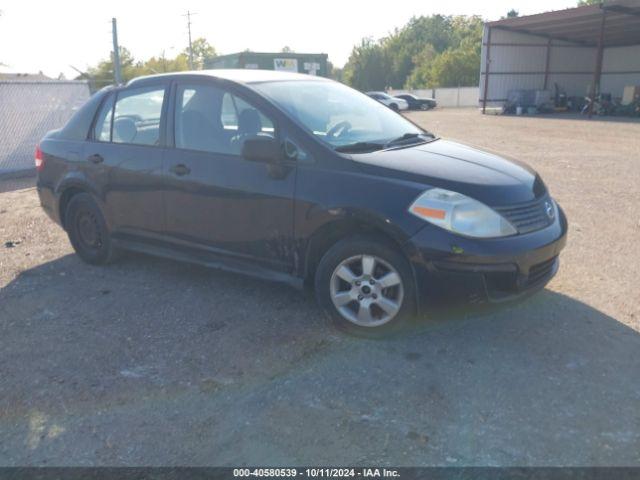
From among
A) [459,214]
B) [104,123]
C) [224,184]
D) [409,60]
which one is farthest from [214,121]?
[409,60]

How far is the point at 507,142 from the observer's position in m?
15.8

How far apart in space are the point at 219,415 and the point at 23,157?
10.6 meters

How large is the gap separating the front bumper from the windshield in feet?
3.43

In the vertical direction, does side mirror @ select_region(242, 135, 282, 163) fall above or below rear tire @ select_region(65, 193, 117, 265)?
above

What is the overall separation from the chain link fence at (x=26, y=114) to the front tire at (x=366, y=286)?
9.69 m

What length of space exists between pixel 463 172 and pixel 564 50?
3576cm

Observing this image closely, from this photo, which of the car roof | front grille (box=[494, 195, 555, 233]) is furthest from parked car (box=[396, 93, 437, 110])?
front grille (box=[494, 195, 555, 233])

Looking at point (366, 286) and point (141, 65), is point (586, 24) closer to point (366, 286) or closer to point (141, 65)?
point (366, 286)

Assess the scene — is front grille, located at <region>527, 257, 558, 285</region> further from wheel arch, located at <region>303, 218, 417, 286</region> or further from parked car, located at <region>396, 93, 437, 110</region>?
parked car, located at <region>396, 93, 437, 110</region>

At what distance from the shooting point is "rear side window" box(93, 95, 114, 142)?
5110 millimetres

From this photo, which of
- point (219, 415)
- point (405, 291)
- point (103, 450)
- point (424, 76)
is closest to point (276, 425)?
point (219, 415)

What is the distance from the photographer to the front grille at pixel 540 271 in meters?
3.59

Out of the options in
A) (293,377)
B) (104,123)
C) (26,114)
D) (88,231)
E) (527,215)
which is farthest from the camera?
(26,114)

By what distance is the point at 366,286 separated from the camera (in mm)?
3697
